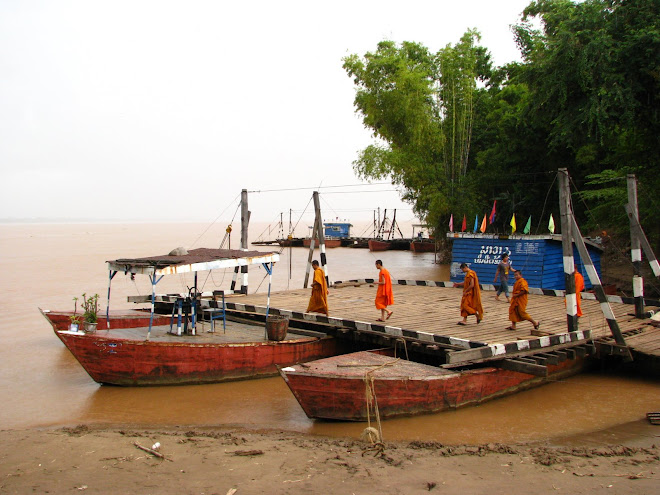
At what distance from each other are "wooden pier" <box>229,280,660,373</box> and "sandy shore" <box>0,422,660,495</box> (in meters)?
2.22

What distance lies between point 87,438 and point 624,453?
697 cm

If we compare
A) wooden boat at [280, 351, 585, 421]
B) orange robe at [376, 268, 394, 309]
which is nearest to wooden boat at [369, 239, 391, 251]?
orange robe at [376, 268, 394, 309]

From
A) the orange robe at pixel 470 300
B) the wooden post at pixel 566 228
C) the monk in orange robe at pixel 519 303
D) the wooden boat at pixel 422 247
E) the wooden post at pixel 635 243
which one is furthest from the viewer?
the wooden boat at pixel 422 247

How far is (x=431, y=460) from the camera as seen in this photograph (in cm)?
688

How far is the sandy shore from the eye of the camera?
6.05 m

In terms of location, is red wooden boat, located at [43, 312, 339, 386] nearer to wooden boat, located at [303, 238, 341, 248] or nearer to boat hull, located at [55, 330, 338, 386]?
boat hull, located at [55, 330, 338, 386]

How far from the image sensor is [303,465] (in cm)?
664

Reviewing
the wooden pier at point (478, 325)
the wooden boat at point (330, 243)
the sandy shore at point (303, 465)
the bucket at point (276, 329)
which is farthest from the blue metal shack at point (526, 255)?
the wooden boat at point (330, 243)

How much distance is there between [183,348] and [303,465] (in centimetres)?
474

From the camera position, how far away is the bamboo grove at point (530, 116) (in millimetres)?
17578

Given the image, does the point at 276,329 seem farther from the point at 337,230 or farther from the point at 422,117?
Answer: the point at 337,230

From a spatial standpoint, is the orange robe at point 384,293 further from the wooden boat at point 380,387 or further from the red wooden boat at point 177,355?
the wooden boat at point 380,387

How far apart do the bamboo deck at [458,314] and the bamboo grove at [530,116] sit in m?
6.95

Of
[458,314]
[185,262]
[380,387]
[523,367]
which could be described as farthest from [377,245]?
[380,387]
